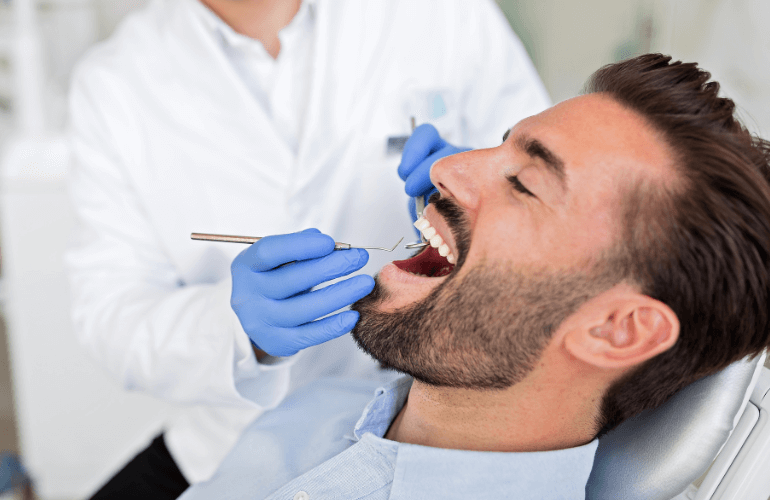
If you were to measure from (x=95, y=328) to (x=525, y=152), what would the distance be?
101 cm

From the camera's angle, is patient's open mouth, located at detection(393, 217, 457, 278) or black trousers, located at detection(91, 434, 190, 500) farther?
black trousers, located at detection(91, 434, 190, 500)

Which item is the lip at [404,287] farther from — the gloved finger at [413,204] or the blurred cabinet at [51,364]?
the blurred cabinet at [51,364]

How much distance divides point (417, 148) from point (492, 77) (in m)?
0.41

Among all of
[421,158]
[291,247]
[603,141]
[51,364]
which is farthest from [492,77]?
[51,364]

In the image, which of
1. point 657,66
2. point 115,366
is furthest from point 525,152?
point 115,366

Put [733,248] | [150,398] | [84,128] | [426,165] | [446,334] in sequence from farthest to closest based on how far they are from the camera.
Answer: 1. [150,398]
2. [84,128]
3. [426,165]
4. [446,334]
5. [733,248]

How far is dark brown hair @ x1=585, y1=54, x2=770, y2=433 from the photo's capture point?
0.76 m

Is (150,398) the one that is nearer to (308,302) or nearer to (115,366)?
(115,366)

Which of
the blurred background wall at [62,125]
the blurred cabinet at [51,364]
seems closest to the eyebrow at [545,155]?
the blurred background wall at [62,125]

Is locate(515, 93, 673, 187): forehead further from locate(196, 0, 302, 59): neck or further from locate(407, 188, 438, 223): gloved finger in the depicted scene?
locate(196, 0, 302, 59): neck

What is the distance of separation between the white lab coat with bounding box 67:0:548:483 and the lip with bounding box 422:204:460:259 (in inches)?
13.6

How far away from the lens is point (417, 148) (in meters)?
1.21

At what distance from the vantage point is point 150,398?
2.07 meters

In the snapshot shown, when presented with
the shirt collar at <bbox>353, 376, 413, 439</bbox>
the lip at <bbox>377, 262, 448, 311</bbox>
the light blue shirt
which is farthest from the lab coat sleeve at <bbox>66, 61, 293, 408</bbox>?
the lip at <bbox>377, 262, 448, 311</bbox>
